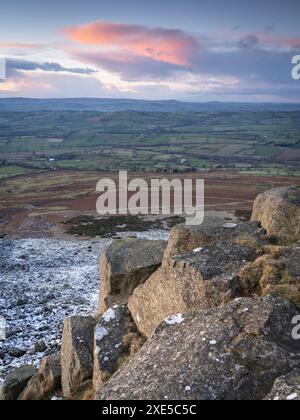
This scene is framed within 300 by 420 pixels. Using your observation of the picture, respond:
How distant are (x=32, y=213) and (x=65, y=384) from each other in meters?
68.5

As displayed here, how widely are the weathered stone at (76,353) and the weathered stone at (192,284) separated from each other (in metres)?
2.53

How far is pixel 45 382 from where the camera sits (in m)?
19.7

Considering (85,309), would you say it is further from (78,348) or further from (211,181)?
(211,181)

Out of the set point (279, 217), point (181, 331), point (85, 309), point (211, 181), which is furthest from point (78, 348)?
point (211, 181)

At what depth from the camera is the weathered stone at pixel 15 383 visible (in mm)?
20703

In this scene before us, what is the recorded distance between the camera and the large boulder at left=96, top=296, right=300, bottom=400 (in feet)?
35.5

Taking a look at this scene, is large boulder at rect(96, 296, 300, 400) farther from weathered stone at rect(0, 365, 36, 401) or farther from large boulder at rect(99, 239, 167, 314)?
weathered stone at rect(0, 365, 36, 401)

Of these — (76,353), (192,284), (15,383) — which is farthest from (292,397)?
(15,383)

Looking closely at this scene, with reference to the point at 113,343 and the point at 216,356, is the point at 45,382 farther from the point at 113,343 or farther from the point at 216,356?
the point at 216,356

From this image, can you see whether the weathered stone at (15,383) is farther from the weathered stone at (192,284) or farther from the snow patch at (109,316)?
the weathered stone at (192,284)

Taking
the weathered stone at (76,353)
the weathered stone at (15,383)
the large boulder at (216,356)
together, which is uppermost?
the large boulder at (216,356)

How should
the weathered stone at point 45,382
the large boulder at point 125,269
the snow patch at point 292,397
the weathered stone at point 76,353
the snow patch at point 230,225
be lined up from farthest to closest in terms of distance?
the large boulder at point 125,269
the snow patch at point 230,225
the weathered stone at point 45,382
the weathered stone at point 76,353
the snow patch at point 292,397

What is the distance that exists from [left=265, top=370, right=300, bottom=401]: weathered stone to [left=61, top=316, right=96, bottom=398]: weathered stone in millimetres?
9665

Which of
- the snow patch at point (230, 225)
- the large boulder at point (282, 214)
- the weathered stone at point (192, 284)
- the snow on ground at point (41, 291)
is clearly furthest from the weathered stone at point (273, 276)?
the snow on ground at point (41, 291)
